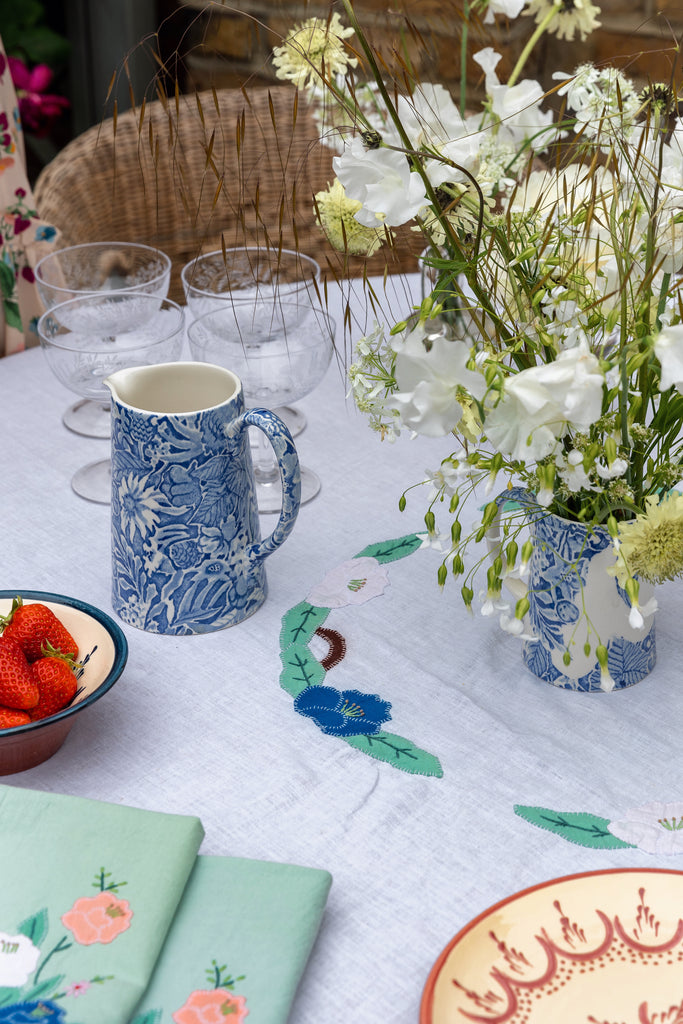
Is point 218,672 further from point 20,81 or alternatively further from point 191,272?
point 20,81

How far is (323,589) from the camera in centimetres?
88

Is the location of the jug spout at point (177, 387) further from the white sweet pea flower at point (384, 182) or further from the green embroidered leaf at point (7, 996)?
the green embroidered leaf at point (7, 996)

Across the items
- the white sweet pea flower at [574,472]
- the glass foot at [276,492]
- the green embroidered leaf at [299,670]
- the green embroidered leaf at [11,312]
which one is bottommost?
the green embroidered leaf at [299,670]

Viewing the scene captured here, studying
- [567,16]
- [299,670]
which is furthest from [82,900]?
[567,16]

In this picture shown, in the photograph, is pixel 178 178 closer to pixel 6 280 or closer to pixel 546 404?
pixel 6 280

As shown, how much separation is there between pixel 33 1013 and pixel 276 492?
559 millimetres

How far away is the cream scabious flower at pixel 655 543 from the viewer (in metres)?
0.60

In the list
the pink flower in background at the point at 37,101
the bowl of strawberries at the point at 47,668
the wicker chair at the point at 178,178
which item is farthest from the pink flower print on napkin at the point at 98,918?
the pink flower in background at the point at 37,101

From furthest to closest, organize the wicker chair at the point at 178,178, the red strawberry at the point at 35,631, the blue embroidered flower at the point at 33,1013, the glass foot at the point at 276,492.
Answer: the wicker chair at the point at 178,178
the glass foot at the point at 276,492
the red strawberry at the point at 35,631
the blue embroidered flower at the point at 33,1013

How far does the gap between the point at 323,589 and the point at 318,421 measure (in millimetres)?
293

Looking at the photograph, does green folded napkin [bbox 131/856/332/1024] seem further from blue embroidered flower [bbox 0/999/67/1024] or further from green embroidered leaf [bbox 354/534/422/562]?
green embroidered leaf [bbox 354/534/422/562]

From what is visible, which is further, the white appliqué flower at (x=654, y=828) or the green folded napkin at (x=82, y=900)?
the white appliqué flower at (x=654, y=828)

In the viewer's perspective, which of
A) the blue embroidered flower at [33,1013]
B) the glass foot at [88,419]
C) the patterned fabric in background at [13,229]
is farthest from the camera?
the patterned fabric in background at [13,229]

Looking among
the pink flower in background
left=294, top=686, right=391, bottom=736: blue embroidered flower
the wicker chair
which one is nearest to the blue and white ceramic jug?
left=294, top=686, right=391, bottom=736: blue embroidered flower
